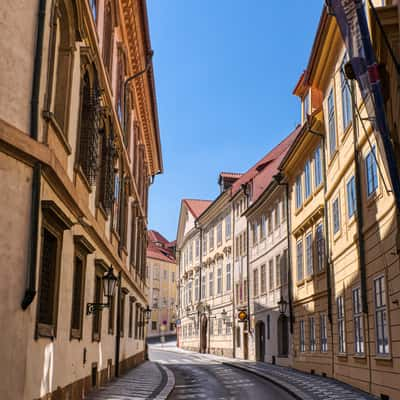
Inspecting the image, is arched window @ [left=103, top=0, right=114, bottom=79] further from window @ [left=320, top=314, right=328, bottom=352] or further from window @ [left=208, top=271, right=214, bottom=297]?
window @ [left=208, top=271, right=214, bottom=297]

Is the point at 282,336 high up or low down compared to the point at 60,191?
down

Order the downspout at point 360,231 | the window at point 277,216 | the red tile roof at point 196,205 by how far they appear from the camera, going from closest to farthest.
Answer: the downspout at point 360,231, the window at point 277,216, the red tile roof at point 196,205

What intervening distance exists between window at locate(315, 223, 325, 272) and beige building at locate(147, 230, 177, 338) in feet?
208

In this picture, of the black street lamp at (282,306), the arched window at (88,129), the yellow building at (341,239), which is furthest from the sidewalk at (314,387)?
the arched window at (88,129)

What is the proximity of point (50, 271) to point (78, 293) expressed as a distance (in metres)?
3.22

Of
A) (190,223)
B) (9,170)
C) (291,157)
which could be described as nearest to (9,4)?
(9,170)

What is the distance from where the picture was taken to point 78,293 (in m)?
14.1

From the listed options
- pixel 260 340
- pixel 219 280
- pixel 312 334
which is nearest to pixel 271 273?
pixel 260 340

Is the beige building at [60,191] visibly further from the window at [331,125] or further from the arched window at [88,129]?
the window at [331,125]

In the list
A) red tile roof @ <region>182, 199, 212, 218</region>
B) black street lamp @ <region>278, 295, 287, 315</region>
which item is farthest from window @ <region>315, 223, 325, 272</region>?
red tile roof @ <region>182, 199, 212, 218</region>

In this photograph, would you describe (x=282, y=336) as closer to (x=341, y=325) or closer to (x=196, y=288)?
(x=341, y=325)

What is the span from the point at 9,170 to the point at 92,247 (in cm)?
637

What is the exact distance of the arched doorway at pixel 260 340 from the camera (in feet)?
117

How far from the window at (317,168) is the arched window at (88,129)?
36.7ft
